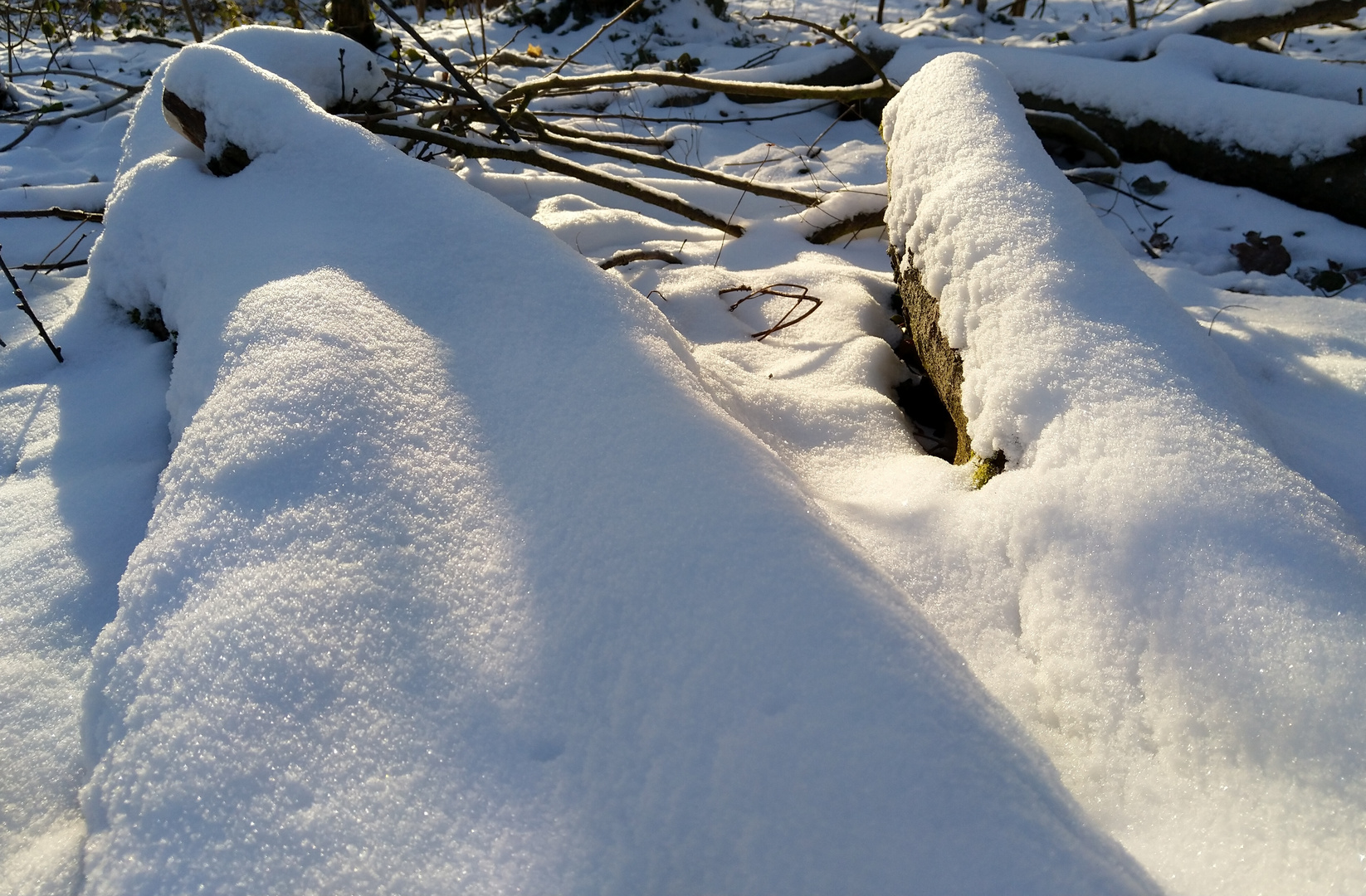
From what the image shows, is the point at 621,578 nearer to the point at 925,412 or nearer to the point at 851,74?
the point at 925,412

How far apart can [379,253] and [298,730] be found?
0.95 metres

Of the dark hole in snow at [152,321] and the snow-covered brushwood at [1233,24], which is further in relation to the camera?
the snow-covered brushwood at [1233,24]

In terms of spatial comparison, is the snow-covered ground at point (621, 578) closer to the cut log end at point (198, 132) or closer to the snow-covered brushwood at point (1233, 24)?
the cut log end at point (198, 132)

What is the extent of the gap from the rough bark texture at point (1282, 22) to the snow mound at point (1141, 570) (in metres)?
4.15

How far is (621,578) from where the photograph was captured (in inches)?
36.2

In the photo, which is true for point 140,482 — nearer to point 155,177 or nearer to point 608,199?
point 155,177

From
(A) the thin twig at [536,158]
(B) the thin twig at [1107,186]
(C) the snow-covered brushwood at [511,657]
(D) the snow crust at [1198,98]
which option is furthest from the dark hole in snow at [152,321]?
(B) the thin twig at [1107,186]

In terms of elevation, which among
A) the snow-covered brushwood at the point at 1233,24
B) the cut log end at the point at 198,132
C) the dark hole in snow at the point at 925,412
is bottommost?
the dark hole in snow at the point at 925,412

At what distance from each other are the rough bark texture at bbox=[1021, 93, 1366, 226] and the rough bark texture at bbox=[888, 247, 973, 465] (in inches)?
98.4

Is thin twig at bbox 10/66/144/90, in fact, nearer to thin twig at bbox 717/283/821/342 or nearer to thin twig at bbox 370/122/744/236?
thin twig at bbox 370/122/744/236

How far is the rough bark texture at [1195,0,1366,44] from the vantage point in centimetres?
404

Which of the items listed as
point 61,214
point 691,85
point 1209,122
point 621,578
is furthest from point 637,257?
point 1209,122

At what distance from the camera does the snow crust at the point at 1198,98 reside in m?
3.21

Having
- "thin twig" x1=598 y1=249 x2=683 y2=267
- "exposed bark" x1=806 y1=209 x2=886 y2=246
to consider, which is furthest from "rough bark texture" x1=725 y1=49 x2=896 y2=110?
"thin twig" x1=598 y1=249 x2=683 y2=267
